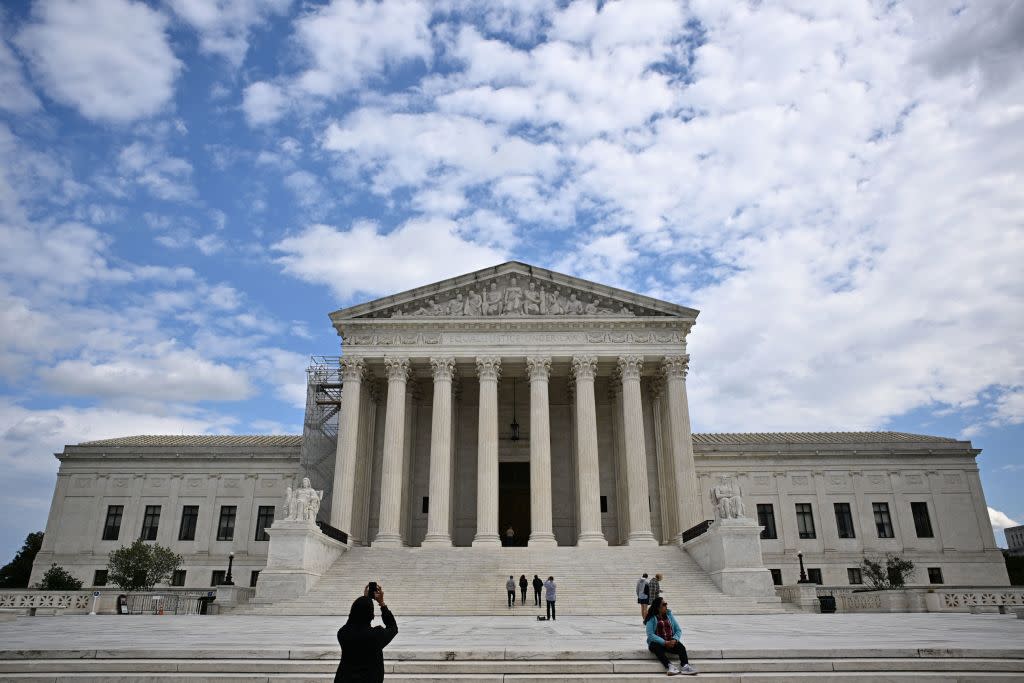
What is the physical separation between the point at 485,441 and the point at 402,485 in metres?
5.42

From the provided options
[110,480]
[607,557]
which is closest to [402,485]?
[607,557]

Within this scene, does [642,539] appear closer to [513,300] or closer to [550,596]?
[550,596]

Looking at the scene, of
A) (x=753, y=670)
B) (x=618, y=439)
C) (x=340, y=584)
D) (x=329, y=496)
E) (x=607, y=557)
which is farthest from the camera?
(x=329, y=496)

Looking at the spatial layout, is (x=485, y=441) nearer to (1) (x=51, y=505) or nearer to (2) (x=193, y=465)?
(2) (x=193, y=465)

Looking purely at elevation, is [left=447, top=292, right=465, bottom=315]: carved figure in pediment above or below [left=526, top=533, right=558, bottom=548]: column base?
above

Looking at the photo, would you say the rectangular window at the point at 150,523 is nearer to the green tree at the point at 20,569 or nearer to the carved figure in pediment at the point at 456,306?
the green tree at the point at 20,569

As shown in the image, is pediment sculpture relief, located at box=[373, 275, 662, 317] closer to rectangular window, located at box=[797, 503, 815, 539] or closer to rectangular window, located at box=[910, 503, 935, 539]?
rectangular window, located at box=[797, 503, 815, 539]

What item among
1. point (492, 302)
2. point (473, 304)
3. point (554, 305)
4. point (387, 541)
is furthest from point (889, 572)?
point (387, 541)

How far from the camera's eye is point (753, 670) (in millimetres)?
9609

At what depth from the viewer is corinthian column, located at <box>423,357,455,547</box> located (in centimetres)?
3455

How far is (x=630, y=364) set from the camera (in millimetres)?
37438

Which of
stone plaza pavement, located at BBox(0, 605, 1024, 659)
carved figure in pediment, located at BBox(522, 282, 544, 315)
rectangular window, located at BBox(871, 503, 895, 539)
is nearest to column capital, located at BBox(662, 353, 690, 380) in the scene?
carved figure in pediment, located at BBox(522, 282, 544, 315)

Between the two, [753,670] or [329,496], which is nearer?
[753,670]

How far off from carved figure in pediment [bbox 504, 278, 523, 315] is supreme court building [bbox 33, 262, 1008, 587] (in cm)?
8
